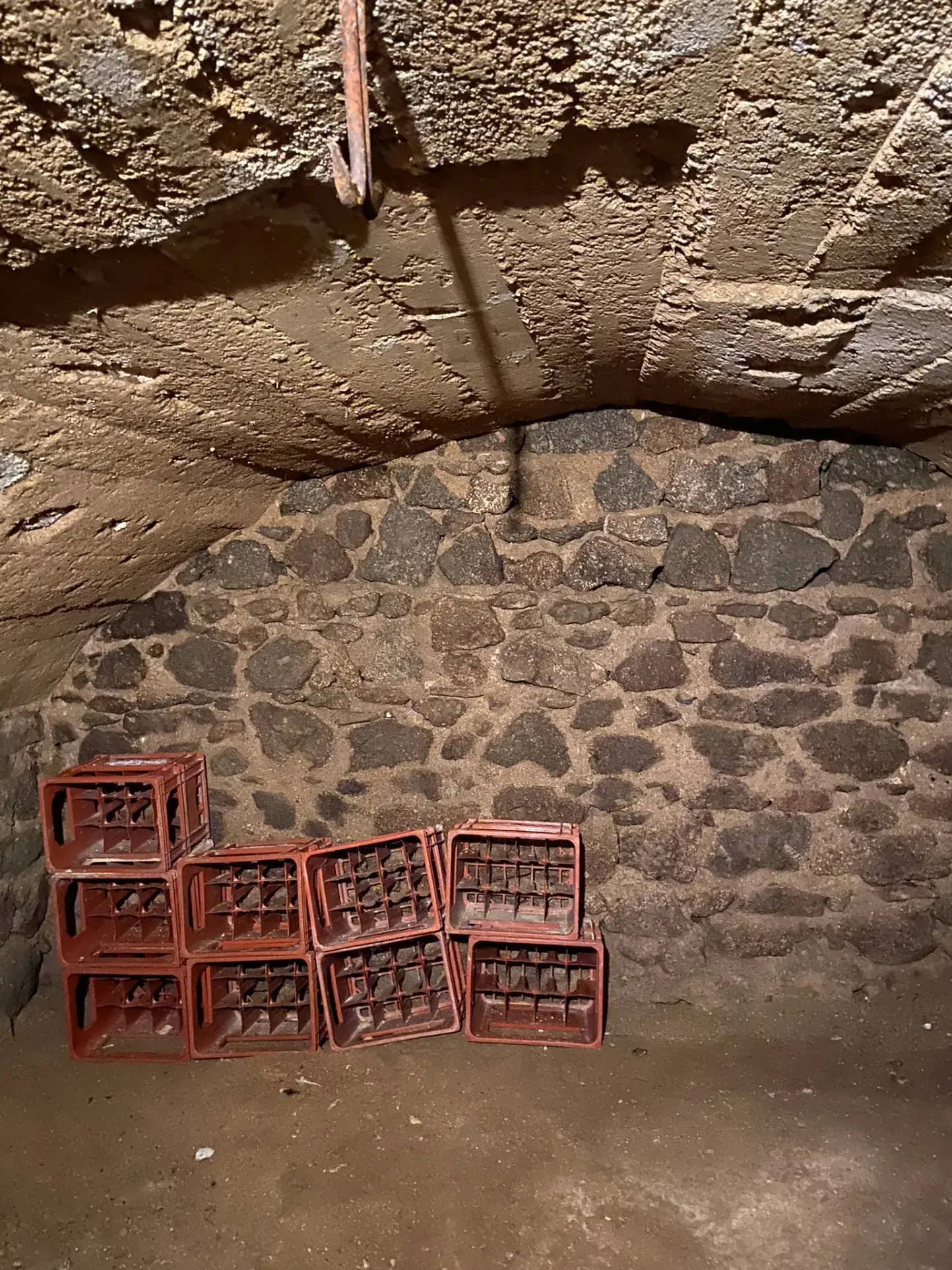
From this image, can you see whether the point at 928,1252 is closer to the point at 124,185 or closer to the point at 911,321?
the point at 911,321

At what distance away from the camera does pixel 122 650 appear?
270 cm

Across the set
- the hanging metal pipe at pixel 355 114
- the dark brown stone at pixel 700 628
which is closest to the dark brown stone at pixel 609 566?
the dark brown stone at pixel 700 628

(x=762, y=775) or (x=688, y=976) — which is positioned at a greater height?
(x=762, y=775)

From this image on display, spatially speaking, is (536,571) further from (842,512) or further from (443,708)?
(842,512)

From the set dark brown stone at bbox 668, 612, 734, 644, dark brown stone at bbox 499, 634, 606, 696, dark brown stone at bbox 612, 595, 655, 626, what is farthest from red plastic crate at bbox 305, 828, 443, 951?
dark brown stone at bbox 668, 612, 734, 644

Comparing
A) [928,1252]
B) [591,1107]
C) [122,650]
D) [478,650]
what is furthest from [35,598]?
[928,1252]

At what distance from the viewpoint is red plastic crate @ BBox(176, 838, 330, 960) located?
241 centimetres

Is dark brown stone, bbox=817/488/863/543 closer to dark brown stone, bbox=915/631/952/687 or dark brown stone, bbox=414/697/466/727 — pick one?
dark brown stone, bbox=915/631/952/687

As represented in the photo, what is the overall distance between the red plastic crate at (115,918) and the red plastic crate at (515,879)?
0.83m

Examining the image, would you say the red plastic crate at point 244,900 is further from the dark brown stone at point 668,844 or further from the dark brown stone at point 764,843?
the dark brown stone at point 764,843

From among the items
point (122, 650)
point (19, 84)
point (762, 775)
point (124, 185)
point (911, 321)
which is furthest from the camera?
point (122, 650)

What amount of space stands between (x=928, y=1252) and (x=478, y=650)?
1758mm

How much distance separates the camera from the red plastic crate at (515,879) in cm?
241

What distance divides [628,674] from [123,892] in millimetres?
1746
